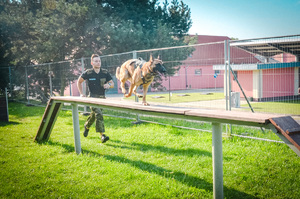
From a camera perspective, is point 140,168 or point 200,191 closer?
point 200,191

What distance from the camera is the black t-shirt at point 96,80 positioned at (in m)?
5.95

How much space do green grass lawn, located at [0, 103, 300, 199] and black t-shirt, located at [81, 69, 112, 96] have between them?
4.37 ft

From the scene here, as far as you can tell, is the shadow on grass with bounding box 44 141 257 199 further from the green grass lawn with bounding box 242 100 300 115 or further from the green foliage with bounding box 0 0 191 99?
the green foliage with bounding box 0 0 191 99

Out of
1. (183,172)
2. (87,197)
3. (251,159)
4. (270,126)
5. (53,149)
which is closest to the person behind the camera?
(270,126)

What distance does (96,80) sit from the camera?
237 inches

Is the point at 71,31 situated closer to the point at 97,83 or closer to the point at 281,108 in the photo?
the point at 97,83

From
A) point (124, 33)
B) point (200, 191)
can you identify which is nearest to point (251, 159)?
point (200, 191)

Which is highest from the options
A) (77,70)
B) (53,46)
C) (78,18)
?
(78,18)

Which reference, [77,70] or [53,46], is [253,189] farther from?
[53,46]

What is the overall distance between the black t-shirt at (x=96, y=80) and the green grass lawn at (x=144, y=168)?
133 cm

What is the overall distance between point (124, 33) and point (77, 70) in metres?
3.24

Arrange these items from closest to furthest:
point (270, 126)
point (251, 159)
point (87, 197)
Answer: point (270, 126) → point (87, 197) → point (251, 159)

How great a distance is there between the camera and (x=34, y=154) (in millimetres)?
5266

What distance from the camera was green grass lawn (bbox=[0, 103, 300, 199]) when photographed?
350 centimetres
